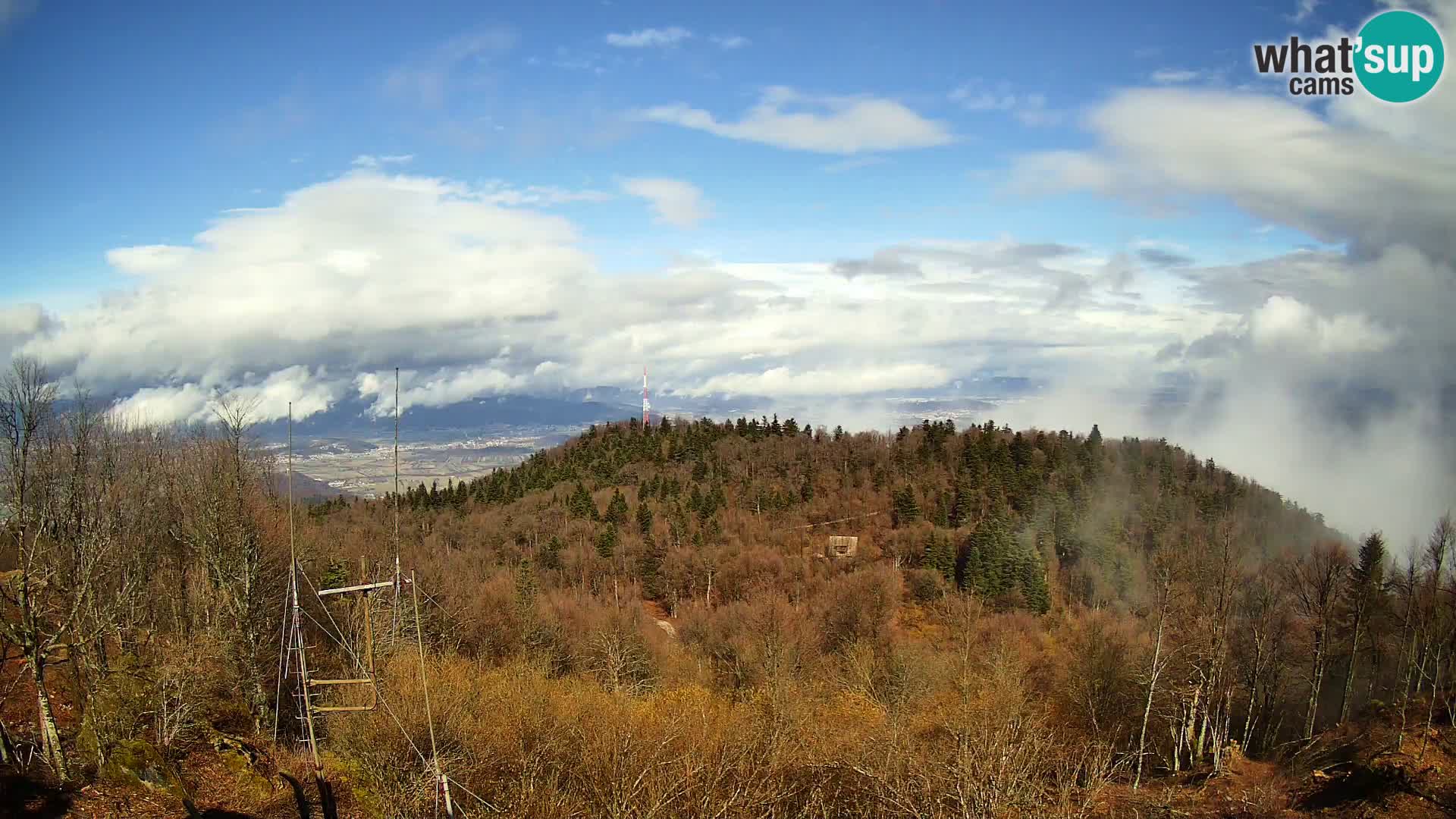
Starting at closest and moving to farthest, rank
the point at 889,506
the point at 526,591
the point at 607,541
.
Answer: the point at 526,591 < the point at 607,541 < the point at 889,506

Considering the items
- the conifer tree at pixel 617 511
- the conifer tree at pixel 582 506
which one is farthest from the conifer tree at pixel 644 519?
the conifer tree at pixel 582 506

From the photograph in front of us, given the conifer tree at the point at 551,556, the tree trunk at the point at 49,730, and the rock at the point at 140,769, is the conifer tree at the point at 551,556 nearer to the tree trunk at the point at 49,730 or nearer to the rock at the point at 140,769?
the rock at the point at 140,769

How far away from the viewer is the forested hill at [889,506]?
83812 millimetres

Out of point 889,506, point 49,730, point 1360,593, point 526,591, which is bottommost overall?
point 526,591

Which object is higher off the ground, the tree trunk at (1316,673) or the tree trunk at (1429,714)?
the tree trunk at (1429,714)

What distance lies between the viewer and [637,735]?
2544 centimetres

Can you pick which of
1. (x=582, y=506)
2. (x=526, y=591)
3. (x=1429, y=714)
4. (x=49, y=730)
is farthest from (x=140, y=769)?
(x=582, y=506)

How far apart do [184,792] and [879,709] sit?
27460mm

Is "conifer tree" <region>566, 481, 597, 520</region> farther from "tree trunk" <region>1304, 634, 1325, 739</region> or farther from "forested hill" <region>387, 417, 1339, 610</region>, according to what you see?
"tree trunk" <region>1304, 634, 1325, 739</region>

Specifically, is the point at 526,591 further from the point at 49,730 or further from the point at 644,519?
the point at 49,730

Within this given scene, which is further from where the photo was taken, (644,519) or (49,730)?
(644,519)

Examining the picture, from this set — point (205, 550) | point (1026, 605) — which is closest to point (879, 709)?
point (205, 550)

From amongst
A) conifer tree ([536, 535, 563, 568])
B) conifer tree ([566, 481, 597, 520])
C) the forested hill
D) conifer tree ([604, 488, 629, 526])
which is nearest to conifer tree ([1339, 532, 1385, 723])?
the forested hill

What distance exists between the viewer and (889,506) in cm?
10769
